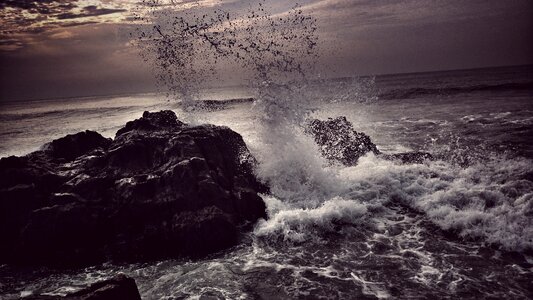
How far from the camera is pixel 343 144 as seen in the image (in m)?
16.1

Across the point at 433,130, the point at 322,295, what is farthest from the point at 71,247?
the point at 433,130

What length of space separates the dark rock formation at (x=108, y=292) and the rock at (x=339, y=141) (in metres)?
11.1

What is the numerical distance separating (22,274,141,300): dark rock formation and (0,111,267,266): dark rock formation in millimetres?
3224

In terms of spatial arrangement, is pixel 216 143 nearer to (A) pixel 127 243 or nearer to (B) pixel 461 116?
(A) pixel 127 243

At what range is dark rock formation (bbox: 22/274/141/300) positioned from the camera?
17.7 ft

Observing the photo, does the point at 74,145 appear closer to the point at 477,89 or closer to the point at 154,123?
the point at 154,123

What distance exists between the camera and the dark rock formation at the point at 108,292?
5.40 meters

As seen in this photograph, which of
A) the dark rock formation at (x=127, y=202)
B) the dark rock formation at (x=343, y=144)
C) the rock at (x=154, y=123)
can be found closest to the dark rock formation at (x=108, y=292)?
the dark rock formation at (x=127, y=202)

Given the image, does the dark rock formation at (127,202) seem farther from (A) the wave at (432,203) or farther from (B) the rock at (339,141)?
(B) the rock at (339,141)

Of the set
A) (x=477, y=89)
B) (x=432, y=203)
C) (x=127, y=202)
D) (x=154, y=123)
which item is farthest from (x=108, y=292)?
(x=477, y=89)

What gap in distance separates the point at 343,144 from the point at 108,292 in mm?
12723

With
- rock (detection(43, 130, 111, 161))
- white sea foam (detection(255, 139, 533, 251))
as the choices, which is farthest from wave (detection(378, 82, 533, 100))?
rock (detection(43, 130, 111, 161))

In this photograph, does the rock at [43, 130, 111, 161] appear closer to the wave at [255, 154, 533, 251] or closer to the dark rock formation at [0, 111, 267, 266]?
the dark rock formation at [0, 111, 267, 266]

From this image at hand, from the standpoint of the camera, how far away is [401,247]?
882cm
